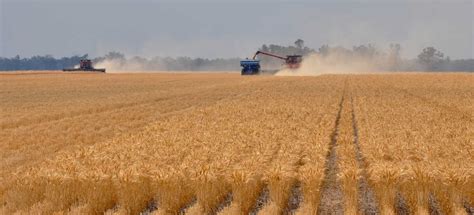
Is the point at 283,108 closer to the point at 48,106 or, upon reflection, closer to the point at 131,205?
the point at 48,106

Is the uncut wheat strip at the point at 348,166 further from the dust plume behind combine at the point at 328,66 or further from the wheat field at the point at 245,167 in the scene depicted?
the dust plume behind combine at the point at 328,66

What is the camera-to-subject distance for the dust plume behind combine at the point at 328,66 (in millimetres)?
81025

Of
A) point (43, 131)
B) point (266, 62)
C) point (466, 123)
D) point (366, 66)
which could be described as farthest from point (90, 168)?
point (266, 62)

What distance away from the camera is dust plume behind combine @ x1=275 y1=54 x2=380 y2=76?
266 ft

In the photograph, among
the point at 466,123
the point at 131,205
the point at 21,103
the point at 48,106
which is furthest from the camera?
the point at 21,103

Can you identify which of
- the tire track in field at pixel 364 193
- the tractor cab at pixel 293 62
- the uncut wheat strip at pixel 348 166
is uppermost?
the tractor cab at pixel 293 62

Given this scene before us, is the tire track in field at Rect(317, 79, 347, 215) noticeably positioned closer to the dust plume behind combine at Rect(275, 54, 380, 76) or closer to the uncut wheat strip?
the uncut wheat strip

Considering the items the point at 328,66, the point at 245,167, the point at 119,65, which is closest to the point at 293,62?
the point at 328,66

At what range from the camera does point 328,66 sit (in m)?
107

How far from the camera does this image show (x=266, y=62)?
155m

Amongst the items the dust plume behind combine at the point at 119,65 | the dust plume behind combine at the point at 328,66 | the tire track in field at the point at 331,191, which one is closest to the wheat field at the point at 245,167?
the tire track in field at the point at 331,191

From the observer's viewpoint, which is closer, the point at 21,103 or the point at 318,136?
the point at 318,136

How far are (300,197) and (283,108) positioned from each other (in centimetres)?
1413

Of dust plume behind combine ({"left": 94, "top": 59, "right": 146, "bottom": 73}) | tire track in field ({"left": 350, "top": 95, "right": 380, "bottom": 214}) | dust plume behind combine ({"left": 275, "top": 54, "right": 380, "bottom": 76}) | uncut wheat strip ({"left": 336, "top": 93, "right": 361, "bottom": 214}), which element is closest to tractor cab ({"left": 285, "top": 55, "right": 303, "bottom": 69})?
dust plume behind combine ({"left": 275, "top": 54, "right": 380, "bottom": 76})
